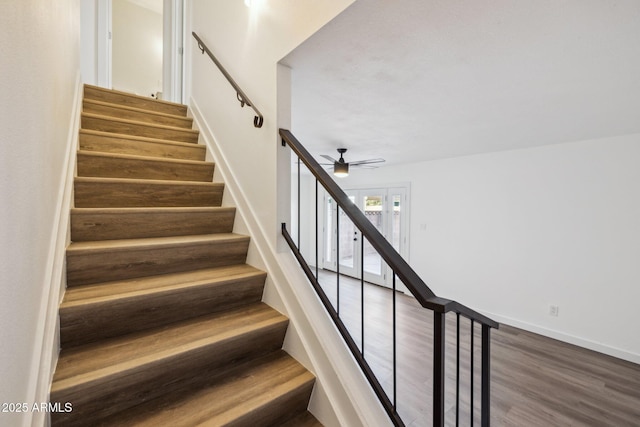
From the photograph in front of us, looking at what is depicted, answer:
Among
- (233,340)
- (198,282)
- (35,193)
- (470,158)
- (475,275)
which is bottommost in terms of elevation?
(475,275)

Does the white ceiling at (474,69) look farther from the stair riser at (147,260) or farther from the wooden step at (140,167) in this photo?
the stair riser at (147,260)

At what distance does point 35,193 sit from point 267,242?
1.07 meters

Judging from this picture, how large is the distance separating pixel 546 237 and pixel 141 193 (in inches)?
171

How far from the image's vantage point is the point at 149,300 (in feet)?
4.36

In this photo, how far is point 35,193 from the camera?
89 cm

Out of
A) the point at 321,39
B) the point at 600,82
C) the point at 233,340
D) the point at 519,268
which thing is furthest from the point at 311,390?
the point at 519,268

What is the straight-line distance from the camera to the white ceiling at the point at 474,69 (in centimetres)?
124

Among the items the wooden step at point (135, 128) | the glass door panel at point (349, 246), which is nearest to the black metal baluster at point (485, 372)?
the wooden step at point (135, 128)

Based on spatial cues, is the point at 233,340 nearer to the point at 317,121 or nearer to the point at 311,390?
the point at 311,390

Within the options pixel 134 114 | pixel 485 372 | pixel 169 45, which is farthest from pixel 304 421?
pixel 169 45

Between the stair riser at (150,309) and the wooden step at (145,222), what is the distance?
54 centimetres

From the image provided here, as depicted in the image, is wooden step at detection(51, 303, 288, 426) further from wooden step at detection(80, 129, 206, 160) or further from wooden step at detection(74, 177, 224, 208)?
wooden step at detection(80, 129, 206, 160)

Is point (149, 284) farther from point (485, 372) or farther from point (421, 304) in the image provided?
point (485, 372)

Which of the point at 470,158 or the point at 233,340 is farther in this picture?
the point at 470,158
